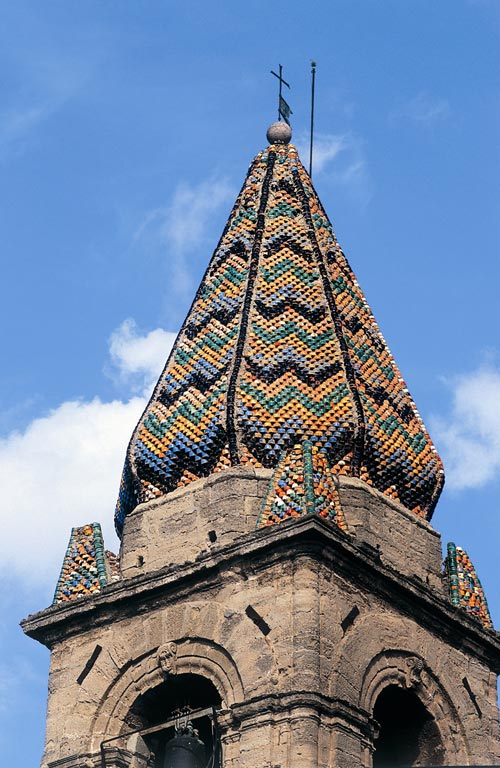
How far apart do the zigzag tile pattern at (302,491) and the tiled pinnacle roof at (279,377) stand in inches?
13.8

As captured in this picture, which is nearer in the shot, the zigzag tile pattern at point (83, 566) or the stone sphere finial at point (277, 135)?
the zigzag tile pattern at point (83, 566)

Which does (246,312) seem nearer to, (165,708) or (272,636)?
(272,636)

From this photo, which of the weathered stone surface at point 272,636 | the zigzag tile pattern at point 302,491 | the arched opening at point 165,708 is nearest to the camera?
the weathered stone surface at point 272,636

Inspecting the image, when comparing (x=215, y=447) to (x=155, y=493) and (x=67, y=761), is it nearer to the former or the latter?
(x=155, y=493)

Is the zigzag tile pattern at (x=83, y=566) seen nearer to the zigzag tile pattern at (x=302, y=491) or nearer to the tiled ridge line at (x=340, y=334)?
the zigzag tile pattern at (x=302, y=491)

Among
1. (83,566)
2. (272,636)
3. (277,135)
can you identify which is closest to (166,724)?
(272,636)

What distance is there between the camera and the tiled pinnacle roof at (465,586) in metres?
21.8

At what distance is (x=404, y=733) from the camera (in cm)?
2095

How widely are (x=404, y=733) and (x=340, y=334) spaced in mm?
4251

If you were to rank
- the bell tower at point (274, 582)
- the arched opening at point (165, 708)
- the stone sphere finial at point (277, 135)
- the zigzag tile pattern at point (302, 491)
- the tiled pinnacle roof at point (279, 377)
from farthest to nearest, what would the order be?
the stone sphere finial at point (277, 135) → the tiled pinnacle roof at point (279, 377) → the zigzag tile pattern at point (302, 491) → the arched opening at point (165, 708) → the bell tower at point (274, 582)

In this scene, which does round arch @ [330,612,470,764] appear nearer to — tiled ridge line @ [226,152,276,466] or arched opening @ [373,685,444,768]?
arched opening @ [373,685,444,768]

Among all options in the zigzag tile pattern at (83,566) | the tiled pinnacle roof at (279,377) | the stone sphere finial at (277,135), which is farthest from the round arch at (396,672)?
the stone sphere finial at (277,135)

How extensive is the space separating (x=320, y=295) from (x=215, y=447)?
2386 millimetres

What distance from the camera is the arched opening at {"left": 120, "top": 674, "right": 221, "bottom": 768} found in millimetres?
20547
